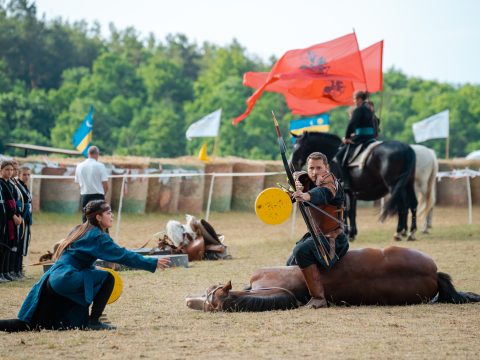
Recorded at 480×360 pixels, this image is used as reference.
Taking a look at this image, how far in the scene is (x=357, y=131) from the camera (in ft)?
59.6

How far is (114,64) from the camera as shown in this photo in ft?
203

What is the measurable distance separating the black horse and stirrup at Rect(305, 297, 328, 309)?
8.92 metres

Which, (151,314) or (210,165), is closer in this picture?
(151,314)

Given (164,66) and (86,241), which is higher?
(164,66)

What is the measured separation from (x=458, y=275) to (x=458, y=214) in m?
15.3

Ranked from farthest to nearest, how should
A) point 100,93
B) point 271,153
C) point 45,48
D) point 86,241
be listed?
point 45,48, point 100,93, point 271,153, point 86,241

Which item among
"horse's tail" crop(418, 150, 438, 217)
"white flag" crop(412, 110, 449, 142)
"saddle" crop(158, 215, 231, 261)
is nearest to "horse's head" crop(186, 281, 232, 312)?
"saddle" crop(158, 215, 231, 261)

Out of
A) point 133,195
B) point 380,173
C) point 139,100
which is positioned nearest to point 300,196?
point 380,173

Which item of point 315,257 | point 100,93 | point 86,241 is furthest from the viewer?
point 100,93

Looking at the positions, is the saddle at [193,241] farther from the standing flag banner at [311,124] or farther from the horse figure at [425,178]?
the standing flag banner at [311,124]

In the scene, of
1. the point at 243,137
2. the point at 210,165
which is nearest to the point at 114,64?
the point at 243,137

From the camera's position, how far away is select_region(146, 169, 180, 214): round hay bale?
2433 centimetres

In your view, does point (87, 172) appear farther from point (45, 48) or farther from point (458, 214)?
point (45, 48)

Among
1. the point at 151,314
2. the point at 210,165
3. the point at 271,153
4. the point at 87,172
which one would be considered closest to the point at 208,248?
the point at 87,172
